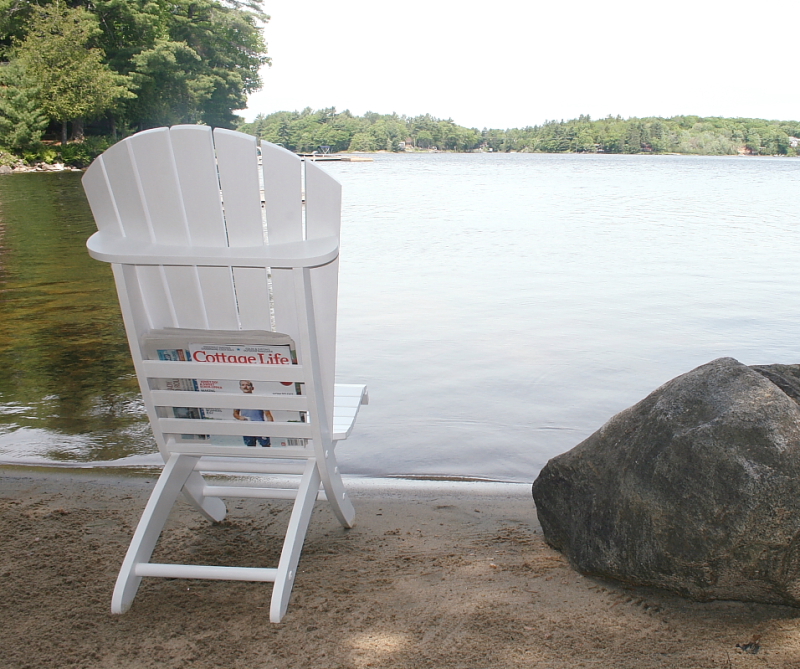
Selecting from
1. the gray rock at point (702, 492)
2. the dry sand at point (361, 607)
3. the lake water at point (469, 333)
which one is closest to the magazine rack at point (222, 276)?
the dry sand at point (361, 607)

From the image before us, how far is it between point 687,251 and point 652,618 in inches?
388

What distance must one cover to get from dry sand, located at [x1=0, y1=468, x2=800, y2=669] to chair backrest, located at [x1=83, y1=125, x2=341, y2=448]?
639 mm

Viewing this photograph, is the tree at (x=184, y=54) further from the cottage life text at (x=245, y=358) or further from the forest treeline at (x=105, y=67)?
the cottage life text at (x=245, y=358)

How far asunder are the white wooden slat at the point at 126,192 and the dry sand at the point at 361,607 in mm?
1010

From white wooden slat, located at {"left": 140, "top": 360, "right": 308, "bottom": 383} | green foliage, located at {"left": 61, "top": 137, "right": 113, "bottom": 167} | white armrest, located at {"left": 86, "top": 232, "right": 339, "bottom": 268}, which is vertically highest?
white armrest, located at {"left": 86, "top": 232, "right": 339, "bottom": 268}

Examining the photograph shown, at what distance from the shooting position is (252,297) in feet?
6.45

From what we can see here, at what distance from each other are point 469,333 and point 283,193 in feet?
12.2

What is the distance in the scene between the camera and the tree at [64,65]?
33.9 metres

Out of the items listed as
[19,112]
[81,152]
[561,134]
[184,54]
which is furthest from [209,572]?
[561,134]

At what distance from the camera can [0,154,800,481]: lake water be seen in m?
3.39

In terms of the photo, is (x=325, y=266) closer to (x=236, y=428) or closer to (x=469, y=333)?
(x=236, y=428)

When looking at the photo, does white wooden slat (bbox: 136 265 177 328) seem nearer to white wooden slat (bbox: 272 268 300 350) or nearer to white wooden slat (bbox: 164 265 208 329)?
white wooden slat (bbox: 164 265 208 329)

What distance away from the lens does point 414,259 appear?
31.0 ft

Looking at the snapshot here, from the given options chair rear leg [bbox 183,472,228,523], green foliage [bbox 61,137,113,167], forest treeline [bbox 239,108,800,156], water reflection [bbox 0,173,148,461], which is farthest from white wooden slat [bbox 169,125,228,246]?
forest treeline [bbox 239,108,800,156]
